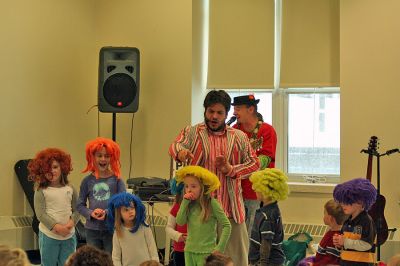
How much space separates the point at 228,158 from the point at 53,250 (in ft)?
4.47

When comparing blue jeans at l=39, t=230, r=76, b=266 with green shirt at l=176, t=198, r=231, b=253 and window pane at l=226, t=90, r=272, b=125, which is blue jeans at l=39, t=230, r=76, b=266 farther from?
window pane at l=226, t=90, r=272, b=125

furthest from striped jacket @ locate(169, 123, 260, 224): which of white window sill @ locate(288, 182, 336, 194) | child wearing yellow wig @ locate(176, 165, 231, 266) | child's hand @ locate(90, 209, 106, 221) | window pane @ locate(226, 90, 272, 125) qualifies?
window pane @ locate(226, 90, 272, 125)

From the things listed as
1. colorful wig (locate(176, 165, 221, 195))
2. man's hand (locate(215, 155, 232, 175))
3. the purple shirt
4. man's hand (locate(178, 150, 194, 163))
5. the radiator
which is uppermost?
man's hand (locate(178, 150, 194, 163))

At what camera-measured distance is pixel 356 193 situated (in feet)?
11.5

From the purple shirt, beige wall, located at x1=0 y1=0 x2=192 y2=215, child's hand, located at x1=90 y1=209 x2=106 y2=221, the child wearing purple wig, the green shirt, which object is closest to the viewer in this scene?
the child wearing purple wig

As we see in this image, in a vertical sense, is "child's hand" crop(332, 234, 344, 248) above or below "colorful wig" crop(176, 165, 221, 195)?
below

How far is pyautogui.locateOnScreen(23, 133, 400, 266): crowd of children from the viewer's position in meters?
3.53

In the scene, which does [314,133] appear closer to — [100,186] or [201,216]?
[100,186]

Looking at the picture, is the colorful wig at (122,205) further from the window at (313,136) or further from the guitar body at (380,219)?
the window at (313,136)

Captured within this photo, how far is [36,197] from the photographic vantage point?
4.34m

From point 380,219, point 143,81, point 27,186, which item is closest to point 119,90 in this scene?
point 143,81

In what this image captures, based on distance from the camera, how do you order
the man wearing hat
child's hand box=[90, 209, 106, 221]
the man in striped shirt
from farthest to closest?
the man wearing hat → child's hand box=[90, 209, 106, 221] → the man in striped shirt

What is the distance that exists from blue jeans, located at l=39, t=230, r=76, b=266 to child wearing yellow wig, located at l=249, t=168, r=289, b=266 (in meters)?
1.30

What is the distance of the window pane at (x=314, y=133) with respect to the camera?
6.54 meters
